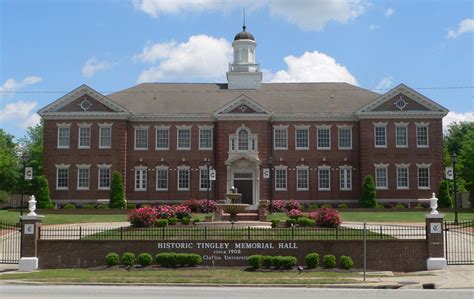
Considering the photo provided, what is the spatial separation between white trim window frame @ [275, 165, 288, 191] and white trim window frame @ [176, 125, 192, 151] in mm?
7928

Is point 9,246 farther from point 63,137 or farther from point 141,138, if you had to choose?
point 141,138

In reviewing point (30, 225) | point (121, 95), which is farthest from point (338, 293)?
point (121, 95)

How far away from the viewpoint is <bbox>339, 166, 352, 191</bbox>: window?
178 feet

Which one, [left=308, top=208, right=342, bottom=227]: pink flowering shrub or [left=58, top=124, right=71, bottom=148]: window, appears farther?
[left=58, top=124, right=71, bottom=148]: window

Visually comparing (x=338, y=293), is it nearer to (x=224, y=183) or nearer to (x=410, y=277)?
(x=410, y=277)

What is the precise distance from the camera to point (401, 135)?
175ft

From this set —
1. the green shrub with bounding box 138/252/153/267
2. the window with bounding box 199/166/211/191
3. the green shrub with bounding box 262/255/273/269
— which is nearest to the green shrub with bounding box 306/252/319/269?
the green shrub with bounding box 262/255/273/269

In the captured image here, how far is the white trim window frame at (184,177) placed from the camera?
54438 mm

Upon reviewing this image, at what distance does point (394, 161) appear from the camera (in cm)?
5353

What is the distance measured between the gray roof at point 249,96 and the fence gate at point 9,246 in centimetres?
2448

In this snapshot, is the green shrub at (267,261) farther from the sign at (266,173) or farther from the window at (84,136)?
the window at (84,136)

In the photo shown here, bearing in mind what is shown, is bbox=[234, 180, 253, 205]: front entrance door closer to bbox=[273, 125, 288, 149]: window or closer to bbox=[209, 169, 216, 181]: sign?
bbox=[209, 169, 216, 181]: sign

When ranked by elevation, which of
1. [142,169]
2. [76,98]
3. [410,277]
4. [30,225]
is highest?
[76,98]

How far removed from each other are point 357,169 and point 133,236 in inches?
1275
